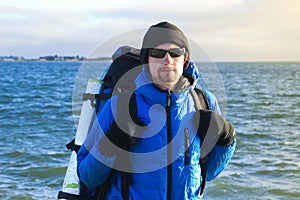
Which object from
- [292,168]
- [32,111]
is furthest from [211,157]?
[32,111]

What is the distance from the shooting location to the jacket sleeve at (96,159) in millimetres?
3293

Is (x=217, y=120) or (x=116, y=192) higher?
(x=217, y=120)

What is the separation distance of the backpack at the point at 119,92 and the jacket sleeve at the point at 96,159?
111mm

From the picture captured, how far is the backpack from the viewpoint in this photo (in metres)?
3.46

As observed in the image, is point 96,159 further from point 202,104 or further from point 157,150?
point 202,104

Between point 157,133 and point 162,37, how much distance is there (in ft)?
2.06

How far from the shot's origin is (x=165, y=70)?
3242 millimetres

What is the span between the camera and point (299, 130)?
1653cm

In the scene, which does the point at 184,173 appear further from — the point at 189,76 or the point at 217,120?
the point at 189,76

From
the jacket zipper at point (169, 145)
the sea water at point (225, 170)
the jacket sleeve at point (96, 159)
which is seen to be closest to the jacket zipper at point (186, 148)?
the jacket zipper at point (169, 145)

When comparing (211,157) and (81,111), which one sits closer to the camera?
(211,157)

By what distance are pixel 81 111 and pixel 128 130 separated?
4.60 feet

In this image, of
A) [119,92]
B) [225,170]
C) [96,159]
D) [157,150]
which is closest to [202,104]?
[157,150]

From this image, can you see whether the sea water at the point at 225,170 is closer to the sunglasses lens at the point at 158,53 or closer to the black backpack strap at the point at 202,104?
the black backpack strap at the point at 202,104
